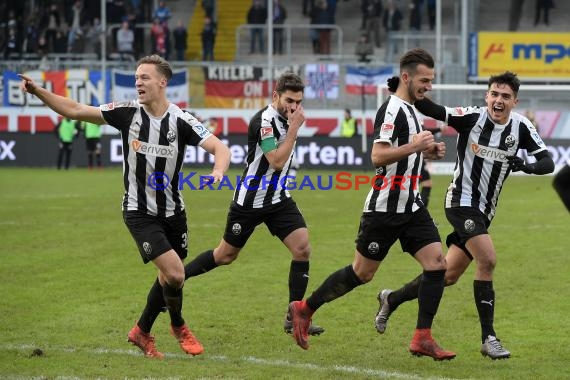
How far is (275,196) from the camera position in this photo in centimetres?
944

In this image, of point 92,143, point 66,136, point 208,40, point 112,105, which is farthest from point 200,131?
point 208,40

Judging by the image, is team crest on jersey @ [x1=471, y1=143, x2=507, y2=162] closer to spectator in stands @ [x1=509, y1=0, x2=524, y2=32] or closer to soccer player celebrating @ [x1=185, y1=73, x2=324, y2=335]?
soccer player celebrating @ [x1=185, y1=73, x2=324, y2=335]

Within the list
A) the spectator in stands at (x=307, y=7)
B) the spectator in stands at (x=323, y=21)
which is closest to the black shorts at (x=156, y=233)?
the spectator in stands at (x=323, y=21)

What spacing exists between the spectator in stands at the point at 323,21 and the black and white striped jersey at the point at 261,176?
30.1 metres

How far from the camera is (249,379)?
24.3 feet

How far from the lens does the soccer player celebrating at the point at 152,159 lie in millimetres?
8164

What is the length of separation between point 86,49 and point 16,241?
1022 inches

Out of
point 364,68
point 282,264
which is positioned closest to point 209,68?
point 364,68

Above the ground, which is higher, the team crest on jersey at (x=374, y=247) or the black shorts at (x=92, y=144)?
the team crest on jersey at (x=374, y=247)

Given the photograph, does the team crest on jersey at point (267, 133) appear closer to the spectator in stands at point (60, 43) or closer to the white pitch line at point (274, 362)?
the white pitch line at point (274, 362)

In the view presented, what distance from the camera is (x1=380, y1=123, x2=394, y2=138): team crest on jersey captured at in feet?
26.1

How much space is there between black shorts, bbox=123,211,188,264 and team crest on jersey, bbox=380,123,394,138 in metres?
1.68

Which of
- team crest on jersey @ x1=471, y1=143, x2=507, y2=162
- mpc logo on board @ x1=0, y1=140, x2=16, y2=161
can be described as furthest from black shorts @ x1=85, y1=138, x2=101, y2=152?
team crest on jersey @ x1=471, y1=143, x2=507, y2=162

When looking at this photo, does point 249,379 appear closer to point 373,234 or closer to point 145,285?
point 373,234
